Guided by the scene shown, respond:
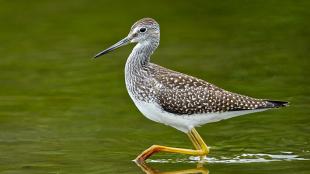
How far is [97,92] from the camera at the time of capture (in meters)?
19.1

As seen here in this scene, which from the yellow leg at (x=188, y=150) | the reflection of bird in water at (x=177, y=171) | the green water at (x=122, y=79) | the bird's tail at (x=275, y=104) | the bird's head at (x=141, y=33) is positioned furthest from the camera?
the bird's head at (x=141, y=33)

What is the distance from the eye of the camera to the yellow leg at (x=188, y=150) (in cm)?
1470

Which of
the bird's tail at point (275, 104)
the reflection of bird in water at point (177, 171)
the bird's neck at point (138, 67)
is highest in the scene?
the bird's neck at point (138, 67)

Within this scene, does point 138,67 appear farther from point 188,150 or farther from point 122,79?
point 122,79

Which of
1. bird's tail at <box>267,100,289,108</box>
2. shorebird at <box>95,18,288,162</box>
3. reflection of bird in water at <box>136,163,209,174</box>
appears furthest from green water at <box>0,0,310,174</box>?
bird's tail at <box>267,100,289,108</box>

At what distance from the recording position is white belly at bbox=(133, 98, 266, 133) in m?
14.7

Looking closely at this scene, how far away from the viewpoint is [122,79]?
20.0 m

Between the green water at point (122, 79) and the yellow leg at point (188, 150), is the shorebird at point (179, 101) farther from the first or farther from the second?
the green water at point (122, 79)

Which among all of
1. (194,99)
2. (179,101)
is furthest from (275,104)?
(179,101)

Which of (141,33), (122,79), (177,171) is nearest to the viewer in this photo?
(177,171)

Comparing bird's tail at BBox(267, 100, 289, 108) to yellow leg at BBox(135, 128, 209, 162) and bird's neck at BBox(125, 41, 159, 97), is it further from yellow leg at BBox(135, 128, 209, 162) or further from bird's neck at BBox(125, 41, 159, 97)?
bird's neck at BBox(125, 41, 159, 97)

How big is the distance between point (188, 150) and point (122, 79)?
5.30m

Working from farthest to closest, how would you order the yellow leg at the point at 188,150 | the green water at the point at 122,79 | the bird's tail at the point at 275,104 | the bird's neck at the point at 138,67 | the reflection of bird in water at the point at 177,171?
the green water at the point at 122,79, the bird's neck at the point at 138,67, the yellow leg at the point at 188,150, the bird's tail at the point at 275,104, the reflection of bird in water at the point at 177,171

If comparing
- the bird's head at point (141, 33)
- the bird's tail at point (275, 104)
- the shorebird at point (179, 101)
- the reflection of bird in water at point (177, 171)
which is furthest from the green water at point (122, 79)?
the bird's head at point (141, 33)
